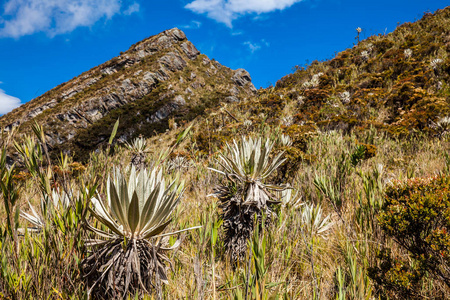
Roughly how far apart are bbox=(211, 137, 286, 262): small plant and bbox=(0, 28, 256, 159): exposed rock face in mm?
21723

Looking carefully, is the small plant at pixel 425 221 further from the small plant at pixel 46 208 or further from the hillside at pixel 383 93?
the hillside at pixel 383 93

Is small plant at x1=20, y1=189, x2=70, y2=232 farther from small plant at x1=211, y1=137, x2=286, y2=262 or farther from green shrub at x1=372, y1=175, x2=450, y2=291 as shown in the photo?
green shrub at x1=372, y1=175, x2=450, y2=291

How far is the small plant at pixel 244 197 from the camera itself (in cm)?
181

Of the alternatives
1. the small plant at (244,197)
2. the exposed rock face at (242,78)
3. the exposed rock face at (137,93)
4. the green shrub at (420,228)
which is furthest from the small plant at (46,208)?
the exposed rock face at (242,78)

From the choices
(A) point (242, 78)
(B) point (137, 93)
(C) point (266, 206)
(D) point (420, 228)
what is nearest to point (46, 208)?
Result: (C) point (266, 206)

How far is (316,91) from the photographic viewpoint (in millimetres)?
9969

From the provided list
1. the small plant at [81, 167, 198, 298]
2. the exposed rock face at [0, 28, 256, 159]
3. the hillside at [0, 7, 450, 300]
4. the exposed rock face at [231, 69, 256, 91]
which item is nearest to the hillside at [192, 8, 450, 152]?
the hillside at [0, 7, 450, 300]

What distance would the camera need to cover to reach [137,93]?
33281mm

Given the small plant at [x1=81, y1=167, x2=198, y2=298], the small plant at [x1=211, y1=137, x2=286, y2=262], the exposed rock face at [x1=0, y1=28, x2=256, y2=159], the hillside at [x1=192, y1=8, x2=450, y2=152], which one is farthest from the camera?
the exposed rock face at [x1=0, y1=28, x2=256, y2=159]

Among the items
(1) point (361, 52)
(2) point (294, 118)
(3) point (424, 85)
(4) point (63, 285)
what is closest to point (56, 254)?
(4) point (63, 285)

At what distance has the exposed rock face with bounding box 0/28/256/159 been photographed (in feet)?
90.1

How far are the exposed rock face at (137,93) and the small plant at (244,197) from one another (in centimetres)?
2172

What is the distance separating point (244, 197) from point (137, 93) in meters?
35.2

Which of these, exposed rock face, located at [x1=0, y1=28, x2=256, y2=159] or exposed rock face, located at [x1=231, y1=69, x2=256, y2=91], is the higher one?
exposed rock face, located at [x1=231, y1=69, x2=256, y2=91]
